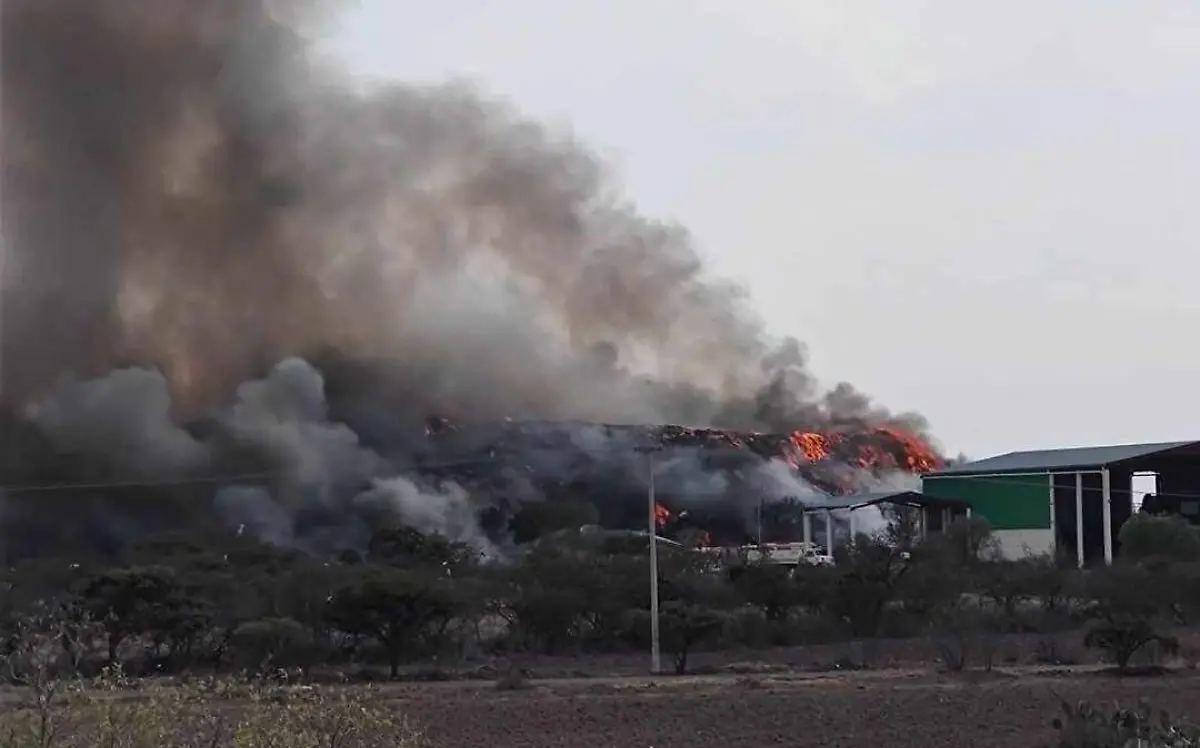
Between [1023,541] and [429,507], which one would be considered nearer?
→ [1023,541]

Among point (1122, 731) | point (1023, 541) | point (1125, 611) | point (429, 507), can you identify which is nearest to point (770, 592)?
point (1125, 611)

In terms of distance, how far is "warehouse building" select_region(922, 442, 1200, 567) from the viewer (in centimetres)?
5303

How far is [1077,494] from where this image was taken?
173ft

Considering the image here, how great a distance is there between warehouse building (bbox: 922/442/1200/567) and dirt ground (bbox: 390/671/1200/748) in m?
27.8

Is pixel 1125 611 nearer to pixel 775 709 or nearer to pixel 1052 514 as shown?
pixel 775 709

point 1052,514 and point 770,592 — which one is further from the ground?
point 1052,514

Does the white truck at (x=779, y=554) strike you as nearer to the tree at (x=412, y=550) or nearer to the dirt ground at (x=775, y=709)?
the tree at (x=412, y=550)

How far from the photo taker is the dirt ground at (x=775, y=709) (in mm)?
18922

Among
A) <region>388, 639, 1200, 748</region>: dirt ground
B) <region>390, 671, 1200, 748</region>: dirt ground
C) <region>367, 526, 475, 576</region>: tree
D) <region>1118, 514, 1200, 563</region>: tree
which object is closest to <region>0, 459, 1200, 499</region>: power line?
<region>1118, 514, 1200, 563</region>: tree

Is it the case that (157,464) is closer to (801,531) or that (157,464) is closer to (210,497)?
(210,497)

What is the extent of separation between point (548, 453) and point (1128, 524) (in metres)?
30.1

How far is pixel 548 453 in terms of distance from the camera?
71188mm

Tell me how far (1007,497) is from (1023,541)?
90.2 inches

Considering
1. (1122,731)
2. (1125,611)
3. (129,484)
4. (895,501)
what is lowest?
(1122,731)
